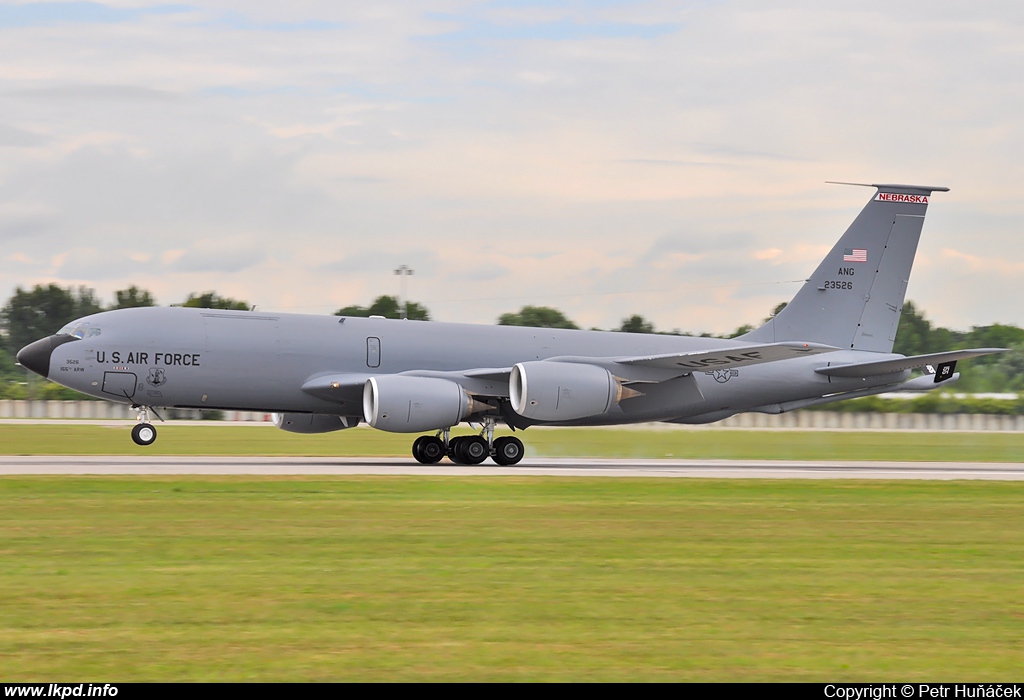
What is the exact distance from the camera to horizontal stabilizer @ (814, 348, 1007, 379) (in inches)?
1161

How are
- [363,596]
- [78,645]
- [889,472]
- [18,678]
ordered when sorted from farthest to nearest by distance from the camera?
[889,472], [363,596], [78,645], [18,678]

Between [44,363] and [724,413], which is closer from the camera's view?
[44,363]

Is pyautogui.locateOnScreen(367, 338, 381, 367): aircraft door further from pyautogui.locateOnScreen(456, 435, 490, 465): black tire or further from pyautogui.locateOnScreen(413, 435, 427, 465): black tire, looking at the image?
pyautogui.locateOnScreen(456, 435, 490, 465): black tire

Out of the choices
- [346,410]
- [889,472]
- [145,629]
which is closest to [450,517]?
[145,629]

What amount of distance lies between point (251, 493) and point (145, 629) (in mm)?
10408

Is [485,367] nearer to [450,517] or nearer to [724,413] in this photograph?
[724,413]

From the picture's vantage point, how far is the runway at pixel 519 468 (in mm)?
23688

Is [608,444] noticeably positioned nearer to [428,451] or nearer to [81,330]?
[428,451]

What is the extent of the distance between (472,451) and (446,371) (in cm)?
217

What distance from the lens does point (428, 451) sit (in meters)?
29.3

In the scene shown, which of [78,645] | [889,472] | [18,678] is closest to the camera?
[18,678]

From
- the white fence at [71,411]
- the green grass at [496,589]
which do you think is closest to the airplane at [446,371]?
the green grass at [496,589]

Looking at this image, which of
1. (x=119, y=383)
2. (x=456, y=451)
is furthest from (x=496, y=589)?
(x=119, y=383)

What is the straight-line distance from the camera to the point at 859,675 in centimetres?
725
